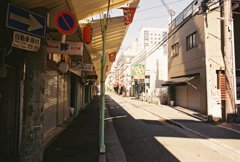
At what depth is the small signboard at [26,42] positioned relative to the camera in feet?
14.5

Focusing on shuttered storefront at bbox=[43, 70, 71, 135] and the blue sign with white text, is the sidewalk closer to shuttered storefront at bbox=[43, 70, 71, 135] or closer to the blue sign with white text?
shuttered storefront at bbox=[43, 70, 71, 135]

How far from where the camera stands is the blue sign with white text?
A: 4375 millimetres

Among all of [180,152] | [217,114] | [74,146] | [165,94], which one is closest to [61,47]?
[74,146]

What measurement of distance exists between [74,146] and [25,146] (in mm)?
3225

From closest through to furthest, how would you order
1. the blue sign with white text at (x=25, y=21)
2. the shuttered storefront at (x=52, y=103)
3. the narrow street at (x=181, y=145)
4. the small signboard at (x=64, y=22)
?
the blue sign with white text at (x=25, y=21), the small signboard at (x=64, y=22), the narrow street at (x=181, y=145), the shuttered storefront at (x=52, y=103)

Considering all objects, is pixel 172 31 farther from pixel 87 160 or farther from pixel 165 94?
pixel 87 160

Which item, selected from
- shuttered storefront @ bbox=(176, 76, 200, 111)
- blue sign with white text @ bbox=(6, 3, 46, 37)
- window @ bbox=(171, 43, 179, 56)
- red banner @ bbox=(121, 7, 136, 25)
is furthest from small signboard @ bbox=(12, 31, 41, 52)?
window @ bbox=(171, 43, 179, 56)

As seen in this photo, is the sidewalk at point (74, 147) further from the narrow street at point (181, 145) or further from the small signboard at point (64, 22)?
the small signboard at point (64, 22)

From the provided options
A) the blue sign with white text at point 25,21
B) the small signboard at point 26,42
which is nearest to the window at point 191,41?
the blue sign with white text at point 25,21

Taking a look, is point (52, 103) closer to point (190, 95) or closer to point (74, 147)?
point (74, 147)

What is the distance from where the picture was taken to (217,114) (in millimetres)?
14961

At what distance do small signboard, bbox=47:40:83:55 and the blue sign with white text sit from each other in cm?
164

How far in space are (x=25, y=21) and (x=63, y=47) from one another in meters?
2.08

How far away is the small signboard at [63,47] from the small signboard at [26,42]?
1.70m
